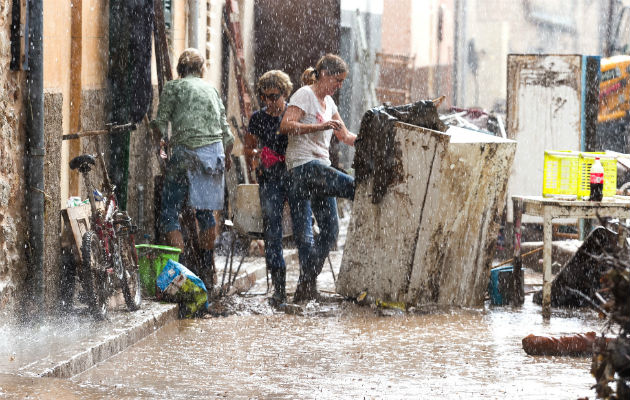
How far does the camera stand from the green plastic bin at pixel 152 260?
854 cm

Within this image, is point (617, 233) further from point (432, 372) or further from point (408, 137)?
point (432, 372)

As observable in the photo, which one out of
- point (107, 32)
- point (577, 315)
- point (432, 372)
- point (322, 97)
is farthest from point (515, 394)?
point (107, 32)

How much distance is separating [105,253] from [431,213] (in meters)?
2.64

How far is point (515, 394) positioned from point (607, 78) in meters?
14.9

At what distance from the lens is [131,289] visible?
26.4ft

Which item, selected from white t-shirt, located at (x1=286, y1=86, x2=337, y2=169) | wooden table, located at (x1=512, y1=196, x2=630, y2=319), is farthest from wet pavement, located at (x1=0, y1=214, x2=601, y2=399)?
white t-shirt, located at (x1=286, y1=86, x2=337, y2=169)

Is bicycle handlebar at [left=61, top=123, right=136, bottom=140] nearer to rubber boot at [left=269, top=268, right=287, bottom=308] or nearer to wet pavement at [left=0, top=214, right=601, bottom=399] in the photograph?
wet pavement at [left=0, top=214, right=601, bottom=399]

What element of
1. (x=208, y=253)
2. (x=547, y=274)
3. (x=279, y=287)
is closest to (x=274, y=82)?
(x=208, y=253)

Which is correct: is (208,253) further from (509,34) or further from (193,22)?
(509,34)

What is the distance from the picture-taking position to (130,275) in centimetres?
812

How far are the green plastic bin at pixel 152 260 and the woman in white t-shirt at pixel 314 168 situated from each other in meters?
1.09

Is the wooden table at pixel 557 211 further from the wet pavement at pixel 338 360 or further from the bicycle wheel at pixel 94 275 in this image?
the bicycle wheel at pixel 94 275

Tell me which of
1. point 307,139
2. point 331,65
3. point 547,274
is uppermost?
point 331,65

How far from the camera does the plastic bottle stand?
8.18m
